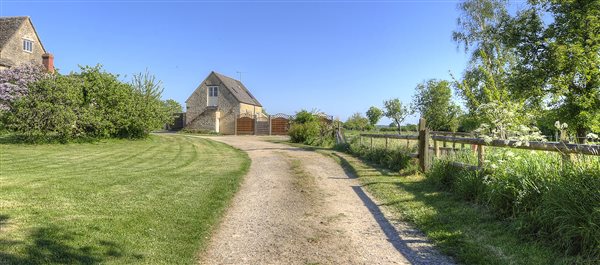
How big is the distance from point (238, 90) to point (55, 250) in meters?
44.6

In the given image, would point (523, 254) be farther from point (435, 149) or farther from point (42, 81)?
point (42, 81)

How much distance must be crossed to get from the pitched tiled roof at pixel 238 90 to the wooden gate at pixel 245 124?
2849 mm

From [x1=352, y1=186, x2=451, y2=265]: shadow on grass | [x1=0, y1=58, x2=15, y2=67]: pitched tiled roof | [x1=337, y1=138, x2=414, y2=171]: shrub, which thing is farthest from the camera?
[x1=0, y1=58, x2=15, y2=67]: pitched tiled roof

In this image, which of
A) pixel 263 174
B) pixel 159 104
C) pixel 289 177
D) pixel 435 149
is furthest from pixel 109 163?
pixel 159 104

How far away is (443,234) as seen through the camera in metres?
5.40

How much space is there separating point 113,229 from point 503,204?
18.9 ft

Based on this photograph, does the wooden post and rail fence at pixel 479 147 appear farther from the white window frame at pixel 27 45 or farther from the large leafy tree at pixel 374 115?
the large leafy tree at pixel 374 115

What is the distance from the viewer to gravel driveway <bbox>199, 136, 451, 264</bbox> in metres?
4.62

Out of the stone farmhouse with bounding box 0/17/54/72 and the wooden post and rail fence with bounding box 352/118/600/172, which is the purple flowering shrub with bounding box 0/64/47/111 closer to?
the stone farmhouse with bounding box 0/17/54/72

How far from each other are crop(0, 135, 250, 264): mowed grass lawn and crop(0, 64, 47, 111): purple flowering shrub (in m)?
11.7

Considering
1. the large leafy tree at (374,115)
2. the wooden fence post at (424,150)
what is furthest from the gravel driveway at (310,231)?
the large leafy tree at (374,115)

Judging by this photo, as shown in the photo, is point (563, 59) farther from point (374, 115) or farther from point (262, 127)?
point (374, 115)

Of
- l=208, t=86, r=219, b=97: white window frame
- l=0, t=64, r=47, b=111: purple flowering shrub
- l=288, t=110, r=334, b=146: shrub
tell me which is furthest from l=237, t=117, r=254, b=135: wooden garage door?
l=0, t=64, r=47, b=111: purple flowering shrub

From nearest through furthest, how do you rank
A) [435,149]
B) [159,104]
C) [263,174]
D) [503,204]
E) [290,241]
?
[290,241] < [503,204] < [435,149] < [263,174] < [159,104]
